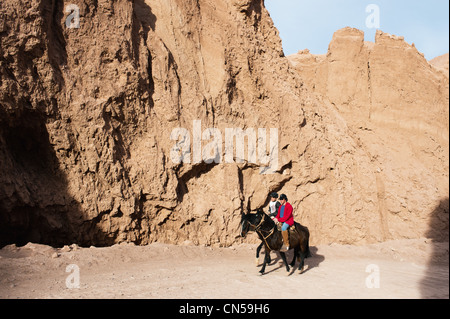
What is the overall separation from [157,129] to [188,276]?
499cm

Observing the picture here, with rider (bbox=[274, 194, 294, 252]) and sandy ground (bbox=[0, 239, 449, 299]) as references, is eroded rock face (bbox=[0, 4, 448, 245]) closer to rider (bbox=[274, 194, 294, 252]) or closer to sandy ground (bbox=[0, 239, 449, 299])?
sandy ground (bbox=[0, 239, 449, 299])

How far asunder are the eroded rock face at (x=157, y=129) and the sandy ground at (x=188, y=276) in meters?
1.33

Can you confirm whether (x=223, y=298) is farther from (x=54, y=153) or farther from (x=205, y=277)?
(x=54, y=153)

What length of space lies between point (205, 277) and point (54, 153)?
5610 millimetres

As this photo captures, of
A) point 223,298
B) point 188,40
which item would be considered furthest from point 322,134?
point 223,298

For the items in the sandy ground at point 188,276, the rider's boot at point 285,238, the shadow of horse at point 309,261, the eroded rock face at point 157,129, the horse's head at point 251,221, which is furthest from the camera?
the shadow of horse at point 309,261

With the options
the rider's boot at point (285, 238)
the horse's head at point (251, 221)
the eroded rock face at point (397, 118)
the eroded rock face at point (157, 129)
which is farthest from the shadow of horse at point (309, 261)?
the eroded rock face at point (397, 118)

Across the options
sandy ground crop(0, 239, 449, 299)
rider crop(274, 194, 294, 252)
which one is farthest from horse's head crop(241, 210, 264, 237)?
sandy ground crop(0, 239, 449, 299)

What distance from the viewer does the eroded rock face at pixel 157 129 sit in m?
8.58

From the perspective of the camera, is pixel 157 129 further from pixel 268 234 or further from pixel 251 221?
pixel 268 234

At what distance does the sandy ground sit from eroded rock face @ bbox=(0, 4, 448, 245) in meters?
1.33

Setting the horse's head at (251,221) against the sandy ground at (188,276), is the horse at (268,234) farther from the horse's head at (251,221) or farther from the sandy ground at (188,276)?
the sandy ground at (188,276)

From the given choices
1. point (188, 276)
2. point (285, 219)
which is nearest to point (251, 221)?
point (285, 219)
